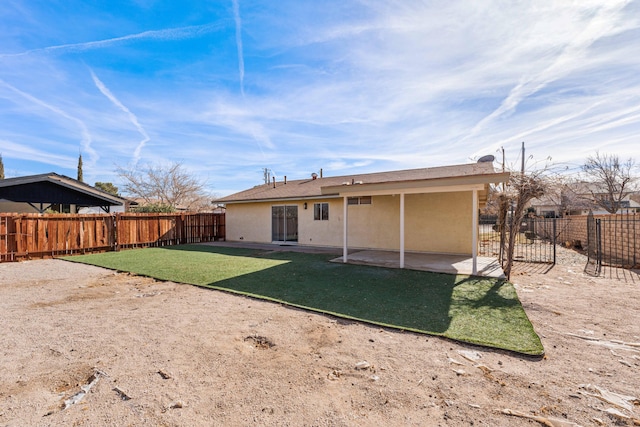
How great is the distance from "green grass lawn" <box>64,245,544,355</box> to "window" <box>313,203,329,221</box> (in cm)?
334

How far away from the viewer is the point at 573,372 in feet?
9.61

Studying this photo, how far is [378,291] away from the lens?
602cm

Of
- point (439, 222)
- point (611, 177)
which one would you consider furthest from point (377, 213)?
point (611, 177)

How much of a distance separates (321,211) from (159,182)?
61.2ft

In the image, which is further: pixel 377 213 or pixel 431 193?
pixel 377 213

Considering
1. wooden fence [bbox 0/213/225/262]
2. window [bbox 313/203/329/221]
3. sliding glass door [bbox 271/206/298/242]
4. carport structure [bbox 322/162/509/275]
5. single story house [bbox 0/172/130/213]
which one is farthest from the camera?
sliding glass door [bbox 271/206/298/242]

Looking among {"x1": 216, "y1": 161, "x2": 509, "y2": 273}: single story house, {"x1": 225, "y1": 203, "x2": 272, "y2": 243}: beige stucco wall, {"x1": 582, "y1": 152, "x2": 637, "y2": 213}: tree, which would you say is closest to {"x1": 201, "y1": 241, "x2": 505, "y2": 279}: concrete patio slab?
{"x1": 216, "y1": 161, "x2": 509, "y2": 273}: single story house

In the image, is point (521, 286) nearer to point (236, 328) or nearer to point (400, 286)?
point (400, 286)

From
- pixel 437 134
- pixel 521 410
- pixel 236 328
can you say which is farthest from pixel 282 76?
pixel 521 410

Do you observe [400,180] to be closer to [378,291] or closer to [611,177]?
[378,291]

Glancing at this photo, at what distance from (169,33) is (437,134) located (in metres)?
11.4

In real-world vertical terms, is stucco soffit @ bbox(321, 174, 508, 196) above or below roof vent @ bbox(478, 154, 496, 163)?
below

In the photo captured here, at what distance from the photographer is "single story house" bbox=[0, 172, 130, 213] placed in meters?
13.3

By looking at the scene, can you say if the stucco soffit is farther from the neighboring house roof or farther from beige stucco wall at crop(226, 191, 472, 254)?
the neighboring house roof
